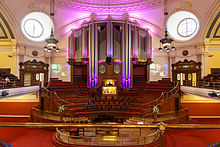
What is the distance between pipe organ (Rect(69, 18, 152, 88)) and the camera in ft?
40.6

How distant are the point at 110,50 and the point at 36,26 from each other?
7.67 metres

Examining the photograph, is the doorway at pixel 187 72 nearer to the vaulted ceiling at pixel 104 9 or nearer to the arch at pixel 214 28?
the arch at pixel 214 28

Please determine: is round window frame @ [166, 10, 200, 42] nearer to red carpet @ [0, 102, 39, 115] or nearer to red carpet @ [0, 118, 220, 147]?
red carpet @ [0, 118, 220, 147]

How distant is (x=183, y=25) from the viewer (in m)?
13.4

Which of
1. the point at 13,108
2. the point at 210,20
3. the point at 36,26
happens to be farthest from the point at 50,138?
the point at 210,20

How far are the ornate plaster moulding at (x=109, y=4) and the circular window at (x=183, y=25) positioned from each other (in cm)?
219

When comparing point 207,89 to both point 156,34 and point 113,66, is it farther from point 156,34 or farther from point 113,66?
point 156,34

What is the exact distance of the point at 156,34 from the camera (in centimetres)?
1444

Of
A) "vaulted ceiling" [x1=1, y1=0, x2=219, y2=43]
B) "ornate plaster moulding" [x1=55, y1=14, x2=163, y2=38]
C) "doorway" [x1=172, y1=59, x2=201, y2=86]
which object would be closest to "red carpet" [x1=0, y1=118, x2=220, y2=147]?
"doorway" [x1=172, y1=59, x2=201, y2=86]

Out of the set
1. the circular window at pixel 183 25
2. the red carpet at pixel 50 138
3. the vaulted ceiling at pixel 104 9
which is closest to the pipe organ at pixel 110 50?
the vaulted ceiling at pixel 104 9

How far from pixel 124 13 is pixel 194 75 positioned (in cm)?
855

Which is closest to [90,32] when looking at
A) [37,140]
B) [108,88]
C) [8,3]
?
[108,88]

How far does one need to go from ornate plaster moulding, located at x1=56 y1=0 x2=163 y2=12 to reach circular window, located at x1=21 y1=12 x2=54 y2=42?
93.4 inches

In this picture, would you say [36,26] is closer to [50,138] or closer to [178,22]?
[50,138]
